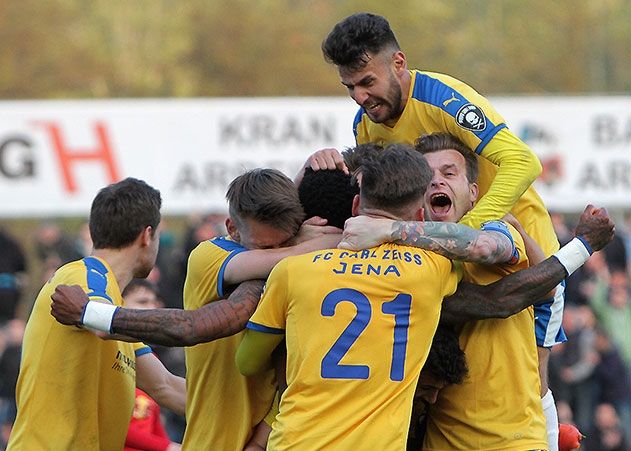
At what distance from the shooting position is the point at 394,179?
215 inches

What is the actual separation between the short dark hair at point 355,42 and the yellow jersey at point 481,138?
28 centimetres

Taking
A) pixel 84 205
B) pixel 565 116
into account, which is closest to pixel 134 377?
pixel 84 205

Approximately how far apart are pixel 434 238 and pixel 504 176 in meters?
0.76

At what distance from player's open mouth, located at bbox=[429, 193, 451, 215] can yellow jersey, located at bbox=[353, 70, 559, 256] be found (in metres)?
0.15

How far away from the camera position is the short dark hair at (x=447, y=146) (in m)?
6.30

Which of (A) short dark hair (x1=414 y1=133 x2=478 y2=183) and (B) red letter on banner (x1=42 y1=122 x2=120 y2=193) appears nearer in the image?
(A) short dark hair (x1=414 y1=133 x2=478 y2=183)

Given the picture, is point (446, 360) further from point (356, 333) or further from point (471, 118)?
point (471, 118)

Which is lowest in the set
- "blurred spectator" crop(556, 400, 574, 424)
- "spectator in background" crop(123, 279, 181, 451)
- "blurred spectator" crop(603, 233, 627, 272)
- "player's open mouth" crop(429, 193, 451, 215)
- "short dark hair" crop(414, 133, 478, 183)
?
"blurred spectator" crop(556, 400, 574, 424)

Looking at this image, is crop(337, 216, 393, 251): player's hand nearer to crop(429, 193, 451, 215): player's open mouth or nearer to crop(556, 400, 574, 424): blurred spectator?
crop(429, 193, 451, 215): player's open mouth

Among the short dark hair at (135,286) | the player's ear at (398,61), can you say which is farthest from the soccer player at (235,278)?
the short dark hair at (135,286)

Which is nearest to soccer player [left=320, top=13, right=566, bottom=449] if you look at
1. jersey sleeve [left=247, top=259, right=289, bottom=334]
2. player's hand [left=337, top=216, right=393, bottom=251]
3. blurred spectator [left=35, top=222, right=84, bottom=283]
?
player's hand [left=337, top=216, right=393, bottom=251]

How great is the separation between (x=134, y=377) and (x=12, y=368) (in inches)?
298

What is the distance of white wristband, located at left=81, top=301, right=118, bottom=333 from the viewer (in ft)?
18.8

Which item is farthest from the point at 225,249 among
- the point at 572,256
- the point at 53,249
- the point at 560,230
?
the point at 53,249
